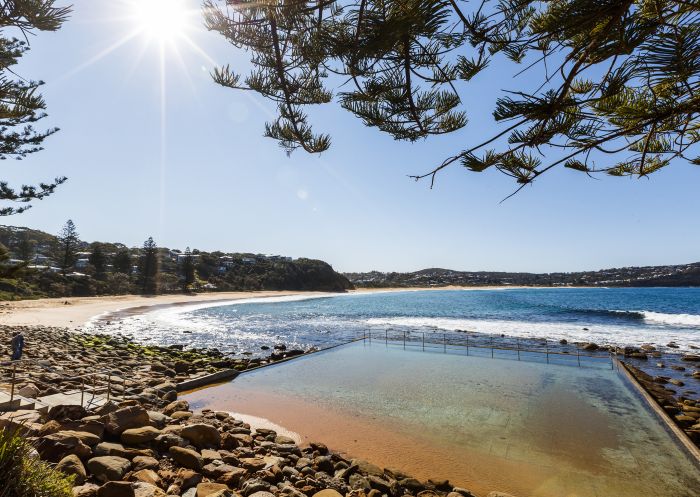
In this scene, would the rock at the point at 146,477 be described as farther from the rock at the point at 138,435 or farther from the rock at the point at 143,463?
the rock at the point at 138,435

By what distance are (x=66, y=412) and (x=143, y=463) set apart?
1.71 m

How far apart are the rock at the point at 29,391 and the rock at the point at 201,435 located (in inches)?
114

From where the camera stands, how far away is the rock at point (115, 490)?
3.53m

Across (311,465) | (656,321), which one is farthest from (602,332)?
(311,465)

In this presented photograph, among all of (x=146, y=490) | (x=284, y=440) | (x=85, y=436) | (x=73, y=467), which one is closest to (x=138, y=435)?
(x=85, y=436)

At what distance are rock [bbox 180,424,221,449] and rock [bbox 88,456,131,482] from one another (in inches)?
60.2

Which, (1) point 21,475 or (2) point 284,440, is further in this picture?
(2) point 284,440

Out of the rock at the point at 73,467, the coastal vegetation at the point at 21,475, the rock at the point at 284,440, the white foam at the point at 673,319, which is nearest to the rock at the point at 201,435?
the rock at the point at 284,440

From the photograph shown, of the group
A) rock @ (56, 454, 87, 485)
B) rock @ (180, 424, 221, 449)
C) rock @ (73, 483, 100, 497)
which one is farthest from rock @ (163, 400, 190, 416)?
rock @ (73, 483, 100, 497)

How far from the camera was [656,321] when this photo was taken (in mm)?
32500

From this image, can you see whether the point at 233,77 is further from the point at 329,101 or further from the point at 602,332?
the point at 602,332

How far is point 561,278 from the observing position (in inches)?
5571

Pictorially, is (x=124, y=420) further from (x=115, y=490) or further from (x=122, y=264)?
(x=122, y=264)

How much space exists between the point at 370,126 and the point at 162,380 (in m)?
10.3
